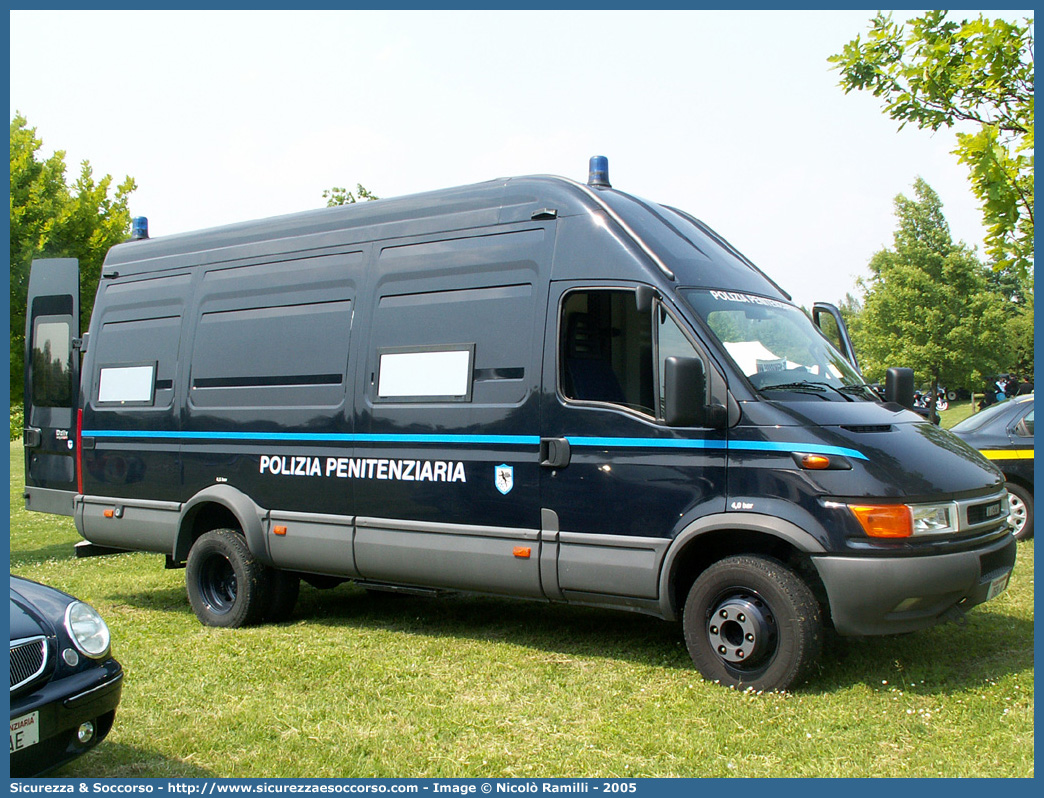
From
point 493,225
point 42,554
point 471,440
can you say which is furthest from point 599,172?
point 42,554

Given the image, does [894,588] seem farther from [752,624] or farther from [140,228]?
[140,228]

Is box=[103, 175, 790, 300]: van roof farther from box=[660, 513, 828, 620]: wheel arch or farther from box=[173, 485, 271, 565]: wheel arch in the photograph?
box=[173, 485, 271, 565]: wheel arch

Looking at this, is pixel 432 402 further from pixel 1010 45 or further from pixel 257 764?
pixel 1010 45

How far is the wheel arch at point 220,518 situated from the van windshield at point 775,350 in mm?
3937

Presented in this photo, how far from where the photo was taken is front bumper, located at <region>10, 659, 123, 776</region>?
161 inches

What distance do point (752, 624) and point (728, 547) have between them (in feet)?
1.85

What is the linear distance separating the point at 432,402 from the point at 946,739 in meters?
3.78

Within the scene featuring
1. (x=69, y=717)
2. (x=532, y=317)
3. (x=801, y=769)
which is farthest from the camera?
(x=532, y=317)

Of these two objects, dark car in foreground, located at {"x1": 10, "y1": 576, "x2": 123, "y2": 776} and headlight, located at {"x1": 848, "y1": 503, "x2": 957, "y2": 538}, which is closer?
dark car in foreground, located at {"x1": 10, "y1": 576, "x2": 123, "y2": 776}

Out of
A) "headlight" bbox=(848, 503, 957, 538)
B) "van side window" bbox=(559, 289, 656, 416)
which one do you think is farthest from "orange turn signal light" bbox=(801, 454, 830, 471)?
"van side window" bbox=(559, 289, 656, 416)

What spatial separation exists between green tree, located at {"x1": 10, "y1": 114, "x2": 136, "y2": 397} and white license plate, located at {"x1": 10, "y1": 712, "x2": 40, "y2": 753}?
1475 cm

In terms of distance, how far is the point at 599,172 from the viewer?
6.95 meters

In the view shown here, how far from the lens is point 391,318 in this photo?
721 centimetres

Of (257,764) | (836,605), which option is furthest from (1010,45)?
(257,764)
